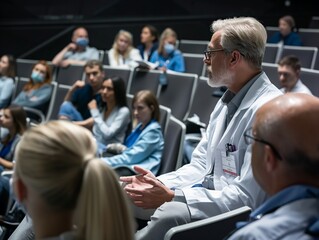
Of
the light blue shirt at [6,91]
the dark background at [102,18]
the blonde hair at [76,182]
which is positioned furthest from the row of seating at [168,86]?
the blonde hair at [76,182]

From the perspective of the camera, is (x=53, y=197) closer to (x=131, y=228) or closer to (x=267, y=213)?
(x=131, y=228)

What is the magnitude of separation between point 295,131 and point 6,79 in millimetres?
4055

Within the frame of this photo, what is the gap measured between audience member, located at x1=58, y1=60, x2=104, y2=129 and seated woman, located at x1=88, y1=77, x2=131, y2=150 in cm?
34

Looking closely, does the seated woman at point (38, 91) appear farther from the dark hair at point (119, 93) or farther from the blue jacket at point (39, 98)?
the dark hair at point (119, 93)

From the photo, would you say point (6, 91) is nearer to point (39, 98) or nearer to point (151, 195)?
point (39, 98)

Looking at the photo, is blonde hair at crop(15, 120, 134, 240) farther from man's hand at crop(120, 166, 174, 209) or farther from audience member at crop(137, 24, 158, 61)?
audience member at crop(137, 24, 158, 61)

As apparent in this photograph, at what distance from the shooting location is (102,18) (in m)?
6.54

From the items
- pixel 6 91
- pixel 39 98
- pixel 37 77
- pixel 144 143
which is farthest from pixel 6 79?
pixel 144 143

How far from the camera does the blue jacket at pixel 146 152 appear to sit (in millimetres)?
2750

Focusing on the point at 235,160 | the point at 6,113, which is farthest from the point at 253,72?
the point at 6,113

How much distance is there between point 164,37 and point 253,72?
125 inches

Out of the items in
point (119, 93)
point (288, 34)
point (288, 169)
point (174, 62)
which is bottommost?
point (119, 93)

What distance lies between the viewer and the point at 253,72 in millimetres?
1838

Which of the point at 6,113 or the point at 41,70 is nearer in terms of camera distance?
the point at 6,113
